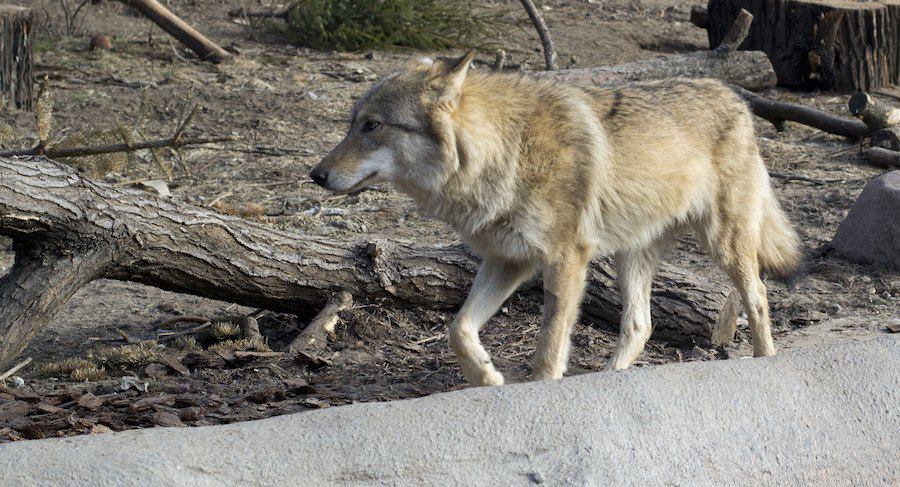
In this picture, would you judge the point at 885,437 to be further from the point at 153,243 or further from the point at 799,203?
the point at 799,203

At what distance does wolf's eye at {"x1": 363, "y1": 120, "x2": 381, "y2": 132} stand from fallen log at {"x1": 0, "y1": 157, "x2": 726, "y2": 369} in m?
1.20

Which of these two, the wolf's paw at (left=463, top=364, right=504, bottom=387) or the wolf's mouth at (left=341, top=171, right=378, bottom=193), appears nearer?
the wolf's mouth at (left=341, top=171, right=378, bottom=193)

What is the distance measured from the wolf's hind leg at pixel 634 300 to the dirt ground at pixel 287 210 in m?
0.23

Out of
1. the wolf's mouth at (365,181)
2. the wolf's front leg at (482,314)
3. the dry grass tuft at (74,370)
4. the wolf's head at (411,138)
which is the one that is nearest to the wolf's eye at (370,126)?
the wolf's head at (411,138)

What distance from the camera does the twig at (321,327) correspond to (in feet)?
17.6

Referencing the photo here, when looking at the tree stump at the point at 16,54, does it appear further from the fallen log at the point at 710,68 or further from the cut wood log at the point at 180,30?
the fallen log at the point at 710,68

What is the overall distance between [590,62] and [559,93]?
23.1 feet

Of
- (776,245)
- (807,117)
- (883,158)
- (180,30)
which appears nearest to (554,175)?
(776,245)

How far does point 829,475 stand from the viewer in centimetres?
352

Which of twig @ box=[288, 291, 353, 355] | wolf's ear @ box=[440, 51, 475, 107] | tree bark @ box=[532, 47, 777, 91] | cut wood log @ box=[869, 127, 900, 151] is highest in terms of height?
wolf's ear @ box=[440, 51, 475, 107]

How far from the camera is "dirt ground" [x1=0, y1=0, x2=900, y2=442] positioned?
4.69m

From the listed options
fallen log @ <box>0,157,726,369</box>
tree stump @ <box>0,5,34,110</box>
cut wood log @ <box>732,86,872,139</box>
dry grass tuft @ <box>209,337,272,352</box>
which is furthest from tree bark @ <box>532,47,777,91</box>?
tree stump @ <box>0,5,34,110</box>

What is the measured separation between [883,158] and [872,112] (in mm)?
510

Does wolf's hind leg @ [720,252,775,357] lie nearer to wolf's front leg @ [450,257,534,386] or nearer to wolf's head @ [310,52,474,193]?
wolf's front leg @ [450,257,534,386]
